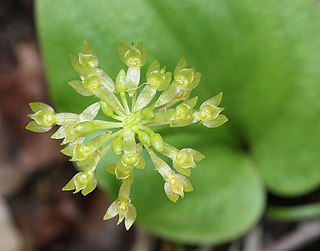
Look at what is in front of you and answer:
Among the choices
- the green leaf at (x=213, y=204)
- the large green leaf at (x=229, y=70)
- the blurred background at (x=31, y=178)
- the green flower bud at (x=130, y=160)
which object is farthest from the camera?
the blurred background at (x=31, y=178)

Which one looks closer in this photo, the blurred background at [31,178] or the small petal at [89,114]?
the small petal at [89,114]

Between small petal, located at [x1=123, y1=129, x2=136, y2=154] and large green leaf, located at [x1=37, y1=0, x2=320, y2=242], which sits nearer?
small petal, located at [x1=123, y1=129, x2=136, y2=154]

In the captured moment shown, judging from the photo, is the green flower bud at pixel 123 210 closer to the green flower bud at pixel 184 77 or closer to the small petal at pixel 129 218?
the small petal at pixel 129 218

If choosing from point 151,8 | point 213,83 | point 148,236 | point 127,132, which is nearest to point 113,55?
point 151,8

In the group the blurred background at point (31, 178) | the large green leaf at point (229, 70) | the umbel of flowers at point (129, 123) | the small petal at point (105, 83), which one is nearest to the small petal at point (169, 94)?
the umbel of flowers at point (129, 123)

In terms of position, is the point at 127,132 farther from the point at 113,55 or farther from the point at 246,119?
the point at 246,119

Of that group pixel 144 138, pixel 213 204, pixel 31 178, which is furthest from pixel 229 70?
pixel 31 178

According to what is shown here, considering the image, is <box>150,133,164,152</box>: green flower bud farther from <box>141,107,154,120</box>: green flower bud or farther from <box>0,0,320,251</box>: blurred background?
<box>0,0,320,251</box>: blurred background

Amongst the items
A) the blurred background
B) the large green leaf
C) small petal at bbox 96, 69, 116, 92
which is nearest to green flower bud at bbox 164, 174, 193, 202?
small petal at bbox 96, 69, 116, 92
